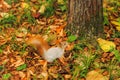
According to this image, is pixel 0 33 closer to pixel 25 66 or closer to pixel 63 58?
pixel 25 66

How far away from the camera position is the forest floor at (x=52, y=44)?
9.93 feet

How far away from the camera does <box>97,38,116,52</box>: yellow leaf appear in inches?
126

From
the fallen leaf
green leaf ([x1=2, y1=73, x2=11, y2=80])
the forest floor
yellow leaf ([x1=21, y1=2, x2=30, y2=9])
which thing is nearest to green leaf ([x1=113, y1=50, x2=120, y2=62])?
the forest floor

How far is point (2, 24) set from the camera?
12.1 ft

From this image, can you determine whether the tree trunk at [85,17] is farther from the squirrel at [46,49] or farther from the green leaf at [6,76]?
the green leaf at [6,76]

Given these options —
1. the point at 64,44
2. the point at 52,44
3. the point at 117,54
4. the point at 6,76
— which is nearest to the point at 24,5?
the point at 52,44

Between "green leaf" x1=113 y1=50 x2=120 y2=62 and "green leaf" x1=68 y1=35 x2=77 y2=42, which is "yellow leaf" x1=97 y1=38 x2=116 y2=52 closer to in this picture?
"green leaf" x1=113 y1=50 x2=120 y2=62

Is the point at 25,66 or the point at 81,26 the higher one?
the point at 81,26

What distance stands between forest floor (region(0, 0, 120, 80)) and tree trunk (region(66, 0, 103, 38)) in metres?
0.09

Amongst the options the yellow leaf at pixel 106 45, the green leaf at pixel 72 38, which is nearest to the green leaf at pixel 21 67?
the green leaf at pixel 72 38

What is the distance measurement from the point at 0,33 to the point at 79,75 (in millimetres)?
1120

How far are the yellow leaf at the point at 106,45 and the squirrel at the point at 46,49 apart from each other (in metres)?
0.39

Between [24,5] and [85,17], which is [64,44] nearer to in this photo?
[85,17]

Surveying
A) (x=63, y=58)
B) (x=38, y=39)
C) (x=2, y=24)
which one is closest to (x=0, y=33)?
(x=2, y=24)
